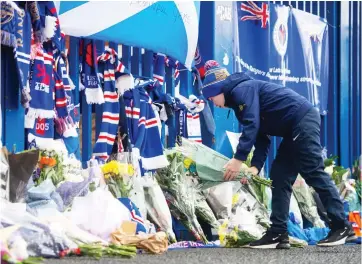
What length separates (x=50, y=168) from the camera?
609 cm

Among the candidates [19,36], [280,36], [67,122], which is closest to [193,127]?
[67,122]

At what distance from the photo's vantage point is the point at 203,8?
28.6 feet

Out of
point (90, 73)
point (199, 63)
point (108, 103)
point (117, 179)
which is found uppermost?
point (199, 63)

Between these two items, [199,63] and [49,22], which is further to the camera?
[199,63]

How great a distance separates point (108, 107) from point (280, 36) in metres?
3.23

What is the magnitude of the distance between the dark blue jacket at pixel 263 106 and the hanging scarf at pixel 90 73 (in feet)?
3.78

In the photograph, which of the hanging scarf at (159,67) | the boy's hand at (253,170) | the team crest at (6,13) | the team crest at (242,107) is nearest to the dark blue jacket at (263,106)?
the team crest at (242,107)

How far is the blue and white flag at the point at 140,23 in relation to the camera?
6.71 metres

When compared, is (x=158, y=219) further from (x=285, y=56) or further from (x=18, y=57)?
(x=285, y=56)

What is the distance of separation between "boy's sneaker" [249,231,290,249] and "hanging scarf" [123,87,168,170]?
111cm

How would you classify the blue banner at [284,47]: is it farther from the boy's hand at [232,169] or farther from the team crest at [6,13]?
the team crest at [6,13]

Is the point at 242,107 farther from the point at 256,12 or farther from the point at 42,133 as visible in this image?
the point at 256,12

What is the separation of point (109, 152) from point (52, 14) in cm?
132

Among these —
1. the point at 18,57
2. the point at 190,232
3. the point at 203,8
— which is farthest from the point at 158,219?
the point at 203,8
